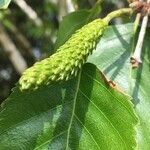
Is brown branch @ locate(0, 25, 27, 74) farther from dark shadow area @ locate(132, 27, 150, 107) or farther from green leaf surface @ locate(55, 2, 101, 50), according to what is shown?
dark shadow area @ locate(132, 27, 150, 107)

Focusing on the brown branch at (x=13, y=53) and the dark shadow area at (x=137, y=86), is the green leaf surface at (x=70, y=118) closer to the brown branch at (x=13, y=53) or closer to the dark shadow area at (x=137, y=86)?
the dark shadow area at (x=137, y=86)

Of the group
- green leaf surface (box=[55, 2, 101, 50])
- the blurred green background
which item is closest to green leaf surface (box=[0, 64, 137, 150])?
green leaf surface (box=[55, 2, 101, 50])

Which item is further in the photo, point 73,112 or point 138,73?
point 138,73

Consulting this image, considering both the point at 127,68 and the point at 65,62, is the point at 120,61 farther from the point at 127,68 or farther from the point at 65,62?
the point at 65,62

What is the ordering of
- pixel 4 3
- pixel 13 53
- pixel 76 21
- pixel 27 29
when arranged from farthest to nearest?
pixel 27 29
pixel 13 53
pixel 76 21
pixel 4 3

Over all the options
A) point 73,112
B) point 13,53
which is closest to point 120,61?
point 73,112

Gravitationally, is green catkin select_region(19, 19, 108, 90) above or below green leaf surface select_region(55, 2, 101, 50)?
above

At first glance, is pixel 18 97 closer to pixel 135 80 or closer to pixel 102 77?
pixel 102 77
